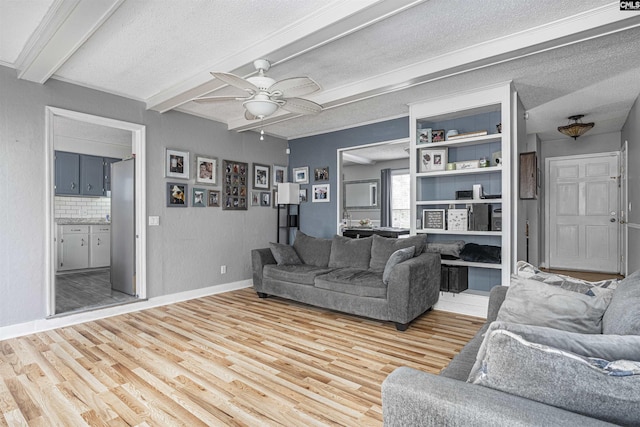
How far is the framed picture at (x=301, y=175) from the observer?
6312mm

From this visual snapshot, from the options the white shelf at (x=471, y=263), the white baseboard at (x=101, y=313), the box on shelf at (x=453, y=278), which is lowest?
the white baseboard at (x=101, y=313)

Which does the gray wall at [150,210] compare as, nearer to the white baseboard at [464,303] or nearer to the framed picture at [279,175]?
the framed picture at [279,175]

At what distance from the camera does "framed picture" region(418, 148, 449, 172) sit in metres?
4.54

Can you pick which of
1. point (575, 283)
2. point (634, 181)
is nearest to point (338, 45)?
point (575, 283)

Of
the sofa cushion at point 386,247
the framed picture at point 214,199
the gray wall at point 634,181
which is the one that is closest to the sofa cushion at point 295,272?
the sofa cushion at point 386,247

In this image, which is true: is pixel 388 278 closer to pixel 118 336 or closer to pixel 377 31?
pixel 377 31

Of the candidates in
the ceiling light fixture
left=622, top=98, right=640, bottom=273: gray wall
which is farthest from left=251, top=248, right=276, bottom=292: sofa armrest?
the ceiling light fixture

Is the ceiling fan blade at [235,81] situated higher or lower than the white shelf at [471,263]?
higher

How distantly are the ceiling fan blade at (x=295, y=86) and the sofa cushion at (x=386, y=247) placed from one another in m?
2.19

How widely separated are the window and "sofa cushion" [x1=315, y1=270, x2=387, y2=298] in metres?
4.93

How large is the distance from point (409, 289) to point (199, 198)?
330cm

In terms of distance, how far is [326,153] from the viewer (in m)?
6.05

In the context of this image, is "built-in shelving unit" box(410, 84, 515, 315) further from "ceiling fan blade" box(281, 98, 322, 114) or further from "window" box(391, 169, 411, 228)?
"window" box(391, 169, 411, 228)

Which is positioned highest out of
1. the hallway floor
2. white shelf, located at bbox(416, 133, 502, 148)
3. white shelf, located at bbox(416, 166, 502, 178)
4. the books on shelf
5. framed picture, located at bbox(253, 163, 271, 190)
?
the books on shelf
